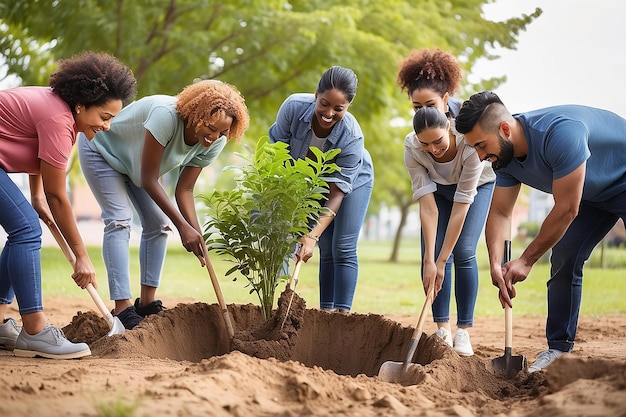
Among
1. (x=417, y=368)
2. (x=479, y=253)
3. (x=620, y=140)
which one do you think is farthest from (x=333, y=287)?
(x=479, y=253)

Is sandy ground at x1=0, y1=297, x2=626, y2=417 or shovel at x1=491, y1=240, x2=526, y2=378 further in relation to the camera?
shovel at x1=491, y1=240, x2=526, y2=378

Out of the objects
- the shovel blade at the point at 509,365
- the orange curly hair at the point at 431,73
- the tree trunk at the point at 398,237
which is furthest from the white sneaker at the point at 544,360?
the tree trunk at the point at 398,237

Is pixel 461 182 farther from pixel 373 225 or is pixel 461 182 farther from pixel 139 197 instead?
pixel 373 225

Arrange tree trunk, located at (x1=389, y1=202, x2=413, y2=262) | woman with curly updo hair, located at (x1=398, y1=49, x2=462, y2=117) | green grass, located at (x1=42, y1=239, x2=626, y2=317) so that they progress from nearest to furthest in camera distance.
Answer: woman with curly updo hair, located at (x1=398, y1=49, x2=462, y2=117)
green grass, located at (x1=42, y1=239, x2=626, y2=317)
tree trunk, located at (x1=389, y1=202, x2=413, y2=262)

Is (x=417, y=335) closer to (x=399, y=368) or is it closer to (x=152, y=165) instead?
(x=399, y=368)

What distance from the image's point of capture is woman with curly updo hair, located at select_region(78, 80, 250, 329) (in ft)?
15.6

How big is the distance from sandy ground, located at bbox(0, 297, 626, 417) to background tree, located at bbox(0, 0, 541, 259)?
736 cm

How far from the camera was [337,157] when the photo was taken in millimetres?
5262

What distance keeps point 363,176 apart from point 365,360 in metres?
1.34

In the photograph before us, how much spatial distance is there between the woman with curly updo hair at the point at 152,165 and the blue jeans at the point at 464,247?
1501 mm

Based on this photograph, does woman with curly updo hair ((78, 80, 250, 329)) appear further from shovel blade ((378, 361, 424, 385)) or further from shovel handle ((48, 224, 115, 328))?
shovel blade ((378, 361, 424, 385))

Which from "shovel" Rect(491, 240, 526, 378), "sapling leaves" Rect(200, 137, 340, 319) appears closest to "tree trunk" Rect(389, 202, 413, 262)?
"sapling leaves" Rect(200, 137, 340, 319)

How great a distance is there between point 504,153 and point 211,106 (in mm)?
1762

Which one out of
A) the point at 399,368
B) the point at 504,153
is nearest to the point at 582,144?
the point at 504,153
